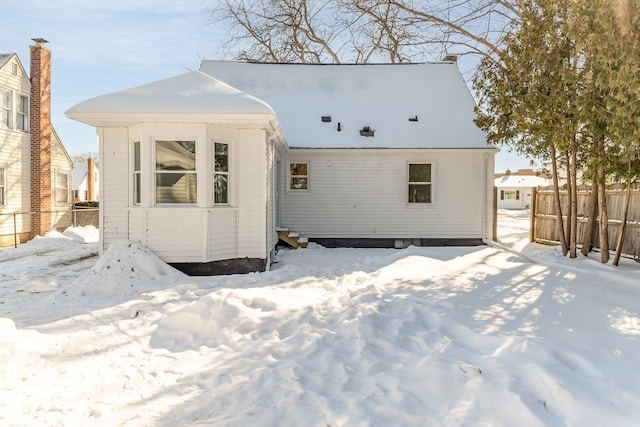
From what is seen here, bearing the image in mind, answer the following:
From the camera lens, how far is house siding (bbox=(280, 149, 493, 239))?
44.0ft

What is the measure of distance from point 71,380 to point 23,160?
54.8ft

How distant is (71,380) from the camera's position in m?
3.76

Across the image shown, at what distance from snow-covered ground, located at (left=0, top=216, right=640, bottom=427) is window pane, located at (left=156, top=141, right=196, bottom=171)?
5.56 ft

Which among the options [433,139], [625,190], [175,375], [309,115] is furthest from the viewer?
[309,115]

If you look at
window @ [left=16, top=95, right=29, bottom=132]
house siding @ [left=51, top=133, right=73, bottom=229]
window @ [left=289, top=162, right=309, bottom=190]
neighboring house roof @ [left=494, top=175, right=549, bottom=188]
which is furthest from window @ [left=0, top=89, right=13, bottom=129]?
neighboring house roof @ [left=494, top=175, right=549, bottom=188]

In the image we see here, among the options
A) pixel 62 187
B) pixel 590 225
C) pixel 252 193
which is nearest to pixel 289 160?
pixel 252 193

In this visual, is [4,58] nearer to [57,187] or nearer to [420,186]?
[57,187]

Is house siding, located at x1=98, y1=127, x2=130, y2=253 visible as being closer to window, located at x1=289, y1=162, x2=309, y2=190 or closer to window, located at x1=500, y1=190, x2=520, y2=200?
window, located at x1=289, y1=162, x2=309, y2=190

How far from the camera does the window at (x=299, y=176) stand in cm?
1355

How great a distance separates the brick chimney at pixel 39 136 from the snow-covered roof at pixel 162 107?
37.7ft

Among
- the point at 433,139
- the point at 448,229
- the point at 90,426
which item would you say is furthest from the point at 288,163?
the point at 90,426

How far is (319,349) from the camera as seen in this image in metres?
4.45

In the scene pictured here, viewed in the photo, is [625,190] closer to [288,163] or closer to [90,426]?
[288,163]

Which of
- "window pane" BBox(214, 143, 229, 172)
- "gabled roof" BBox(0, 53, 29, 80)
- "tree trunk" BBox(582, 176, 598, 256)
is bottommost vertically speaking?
"tree trunk" BBox(582, 176, 598, 256)
